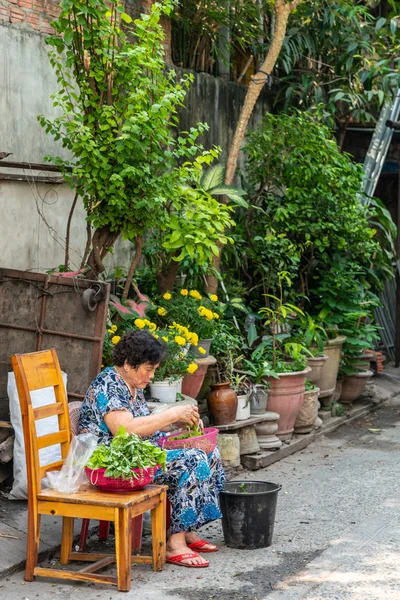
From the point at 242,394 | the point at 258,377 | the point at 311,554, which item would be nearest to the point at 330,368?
the point at 258,377

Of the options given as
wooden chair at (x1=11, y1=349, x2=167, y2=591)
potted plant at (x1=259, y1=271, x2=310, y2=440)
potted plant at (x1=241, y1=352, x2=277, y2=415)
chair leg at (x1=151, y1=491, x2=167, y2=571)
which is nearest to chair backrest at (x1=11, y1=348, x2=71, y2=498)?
wooden chair at (x1=11, y1=349, x2=167, y2=591)

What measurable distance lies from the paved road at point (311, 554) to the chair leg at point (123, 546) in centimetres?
9

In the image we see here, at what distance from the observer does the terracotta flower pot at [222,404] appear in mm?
8484

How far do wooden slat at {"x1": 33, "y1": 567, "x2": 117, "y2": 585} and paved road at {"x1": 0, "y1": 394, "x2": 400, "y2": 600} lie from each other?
7 cm

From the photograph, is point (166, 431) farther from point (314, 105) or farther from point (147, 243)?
point (314, 105)

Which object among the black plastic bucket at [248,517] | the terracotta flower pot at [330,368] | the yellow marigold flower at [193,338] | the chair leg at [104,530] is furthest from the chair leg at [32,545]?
the terracotta flower pot at [330,368]

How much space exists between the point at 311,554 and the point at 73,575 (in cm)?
164

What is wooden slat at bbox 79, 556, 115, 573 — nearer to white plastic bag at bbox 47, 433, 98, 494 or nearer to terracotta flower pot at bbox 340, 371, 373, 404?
white plastic bag at bbox 47, 433, 98, 494

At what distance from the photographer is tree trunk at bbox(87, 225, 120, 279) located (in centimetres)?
795

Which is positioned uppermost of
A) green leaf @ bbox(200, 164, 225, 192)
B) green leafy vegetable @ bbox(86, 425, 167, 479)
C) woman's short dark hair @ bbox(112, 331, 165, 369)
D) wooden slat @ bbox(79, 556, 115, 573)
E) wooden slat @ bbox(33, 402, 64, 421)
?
green leaf @ bbox(200, 164, 225, 192)

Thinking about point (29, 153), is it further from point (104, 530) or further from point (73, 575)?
point (73, 575)

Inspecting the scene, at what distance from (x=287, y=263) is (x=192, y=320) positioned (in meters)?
2.44

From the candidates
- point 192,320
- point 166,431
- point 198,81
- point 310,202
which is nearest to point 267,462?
point 192,320

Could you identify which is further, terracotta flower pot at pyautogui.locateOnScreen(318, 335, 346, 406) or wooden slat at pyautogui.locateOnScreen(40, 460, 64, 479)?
terracotta flower pot at pyautogui.locateOnScreen(318, 335, 346, 406)
